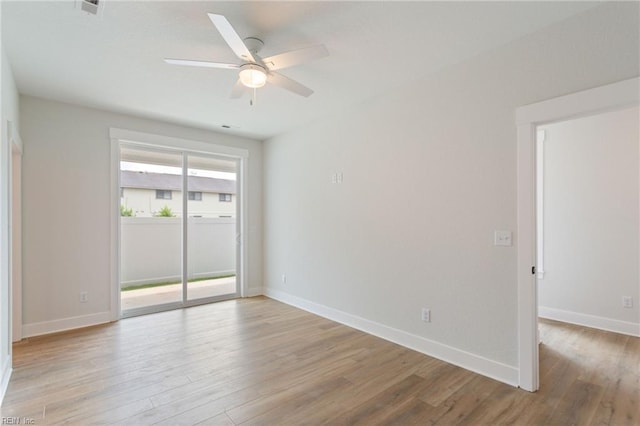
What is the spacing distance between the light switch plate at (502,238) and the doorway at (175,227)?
3929 mm

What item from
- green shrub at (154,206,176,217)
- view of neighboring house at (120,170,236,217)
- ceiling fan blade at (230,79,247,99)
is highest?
ceiling fan blade at (230,79,247,99)

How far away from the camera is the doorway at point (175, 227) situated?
171 inches

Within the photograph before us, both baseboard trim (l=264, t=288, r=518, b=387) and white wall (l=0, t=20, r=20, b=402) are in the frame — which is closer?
white wall (l=0, t=20, r=20, b=402)

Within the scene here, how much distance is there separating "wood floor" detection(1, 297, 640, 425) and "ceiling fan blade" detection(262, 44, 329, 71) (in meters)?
2.45

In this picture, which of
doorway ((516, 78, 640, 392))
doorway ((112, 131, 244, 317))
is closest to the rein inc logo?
doorway ((112, 131, 244, 317))

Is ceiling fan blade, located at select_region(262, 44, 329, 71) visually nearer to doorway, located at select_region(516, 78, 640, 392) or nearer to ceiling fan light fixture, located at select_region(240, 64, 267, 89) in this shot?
ceiling fan light fixture, located at select_region(240, 64, 267, 89)

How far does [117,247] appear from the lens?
162 inches

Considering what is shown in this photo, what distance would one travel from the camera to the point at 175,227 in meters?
4.72

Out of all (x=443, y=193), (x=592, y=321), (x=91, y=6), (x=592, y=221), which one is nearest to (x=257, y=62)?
(x=91, y=6)

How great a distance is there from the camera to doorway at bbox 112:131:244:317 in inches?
171

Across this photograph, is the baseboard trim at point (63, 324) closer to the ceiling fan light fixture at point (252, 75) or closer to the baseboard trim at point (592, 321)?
the ceiling fan light fixture at point (252, 75)

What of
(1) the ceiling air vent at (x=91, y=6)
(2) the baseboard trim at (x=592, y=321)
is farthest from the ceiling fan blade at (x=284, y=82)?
(2) the baseboard trim at (x=592, y=321)

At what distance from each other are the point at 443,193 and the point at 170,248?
391cm

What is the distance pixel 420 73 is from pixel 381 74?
0.38m
